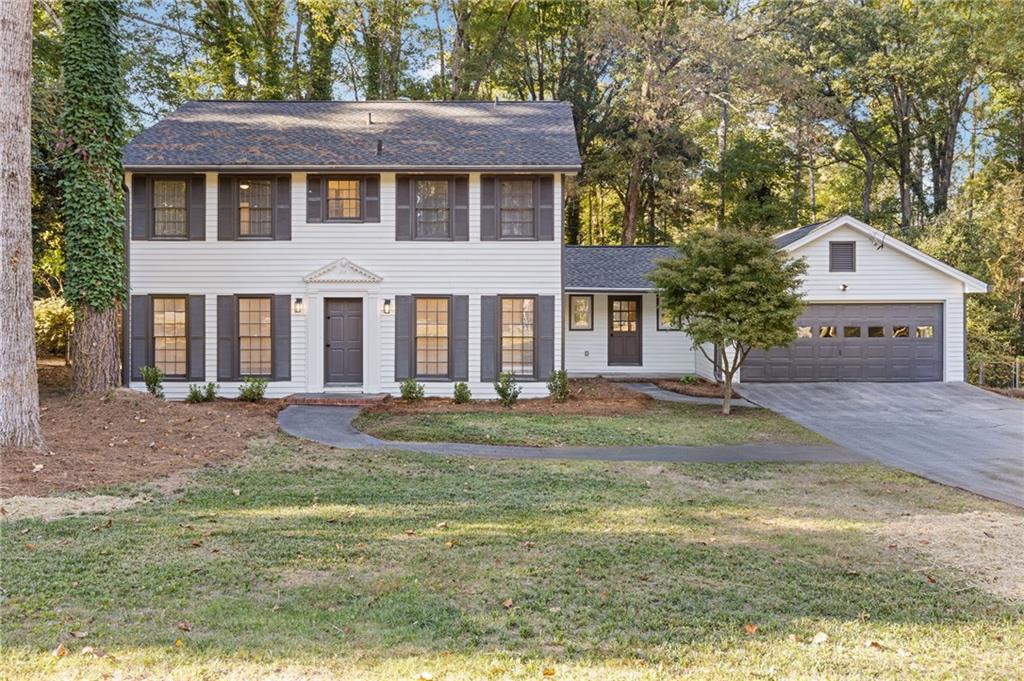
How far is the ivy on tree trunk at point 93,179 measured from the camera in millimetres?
11305

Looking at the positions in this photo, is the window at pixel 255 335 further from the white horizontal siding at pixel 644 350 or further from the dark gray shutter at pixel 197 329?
the white horizontal siding at pixel 644 350

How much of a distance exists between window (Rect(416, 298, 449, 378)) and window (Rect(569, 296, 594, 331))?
564 cm

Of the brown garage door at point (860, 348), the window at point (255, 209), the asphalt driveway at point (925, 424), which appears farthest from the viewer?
the brown garage door at point (860, 348)

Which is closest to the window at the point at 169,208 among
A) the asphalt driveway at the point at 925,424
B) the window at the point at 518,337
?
the window at the point at 518,337

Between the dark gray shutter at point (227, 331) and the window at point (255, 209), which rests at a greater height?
the window at point (255, 209)

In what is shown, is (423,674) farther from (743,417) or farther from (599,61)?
(599,61)

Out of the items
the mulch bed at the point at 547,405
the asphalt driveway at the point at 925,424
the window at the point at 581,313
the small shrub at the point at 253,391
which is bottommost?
the asphalt driveway at the point at 925,424

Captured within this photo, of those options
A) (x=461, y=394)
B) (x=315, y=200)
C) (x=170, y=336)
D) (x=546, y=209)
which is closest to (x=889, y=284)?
(x=546, y=209)

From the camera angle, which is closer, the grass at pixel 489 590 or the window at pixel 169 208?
the grass at pixel 489 590

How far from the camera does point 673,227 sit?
29109mm

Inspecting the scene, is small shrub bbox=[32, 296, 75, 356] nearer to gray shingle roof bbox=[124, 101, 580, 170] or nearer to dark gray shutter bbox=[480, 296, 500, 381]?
gray shingle roof bbox=[124, 101, 580, 170]

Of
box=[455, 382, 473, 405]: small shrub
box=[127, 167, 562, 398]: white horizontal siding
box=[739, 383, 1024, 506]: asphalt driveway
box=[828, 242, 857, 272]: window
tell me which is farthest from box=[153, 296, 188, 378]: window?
box=[828, 242, 857, 272]: window

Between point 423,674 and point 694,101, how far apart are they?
2462cm

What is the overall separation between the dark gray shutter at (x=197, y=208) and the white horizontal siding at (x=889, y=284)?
46.8ft
